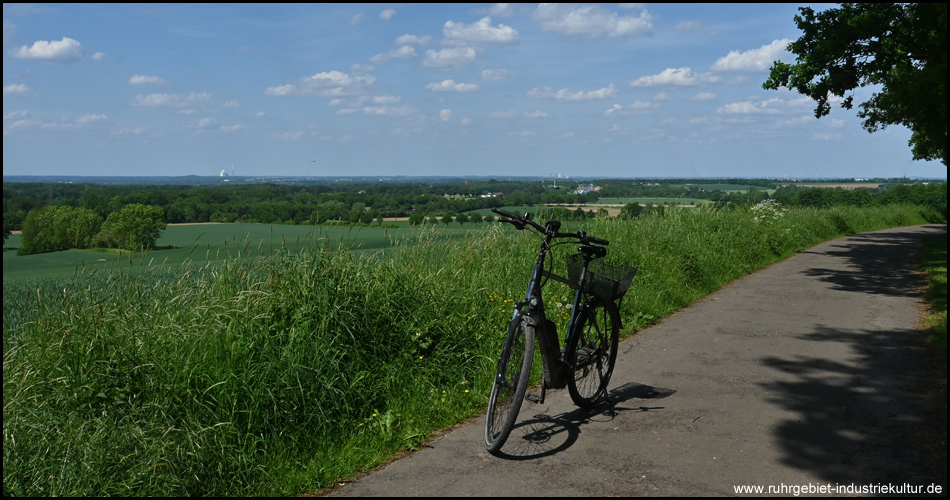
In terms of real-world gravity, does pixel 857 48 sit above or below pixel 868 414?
above

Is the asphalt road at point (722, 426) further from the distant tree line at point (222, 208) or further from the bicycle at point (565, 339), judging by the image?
the distant tree line at point (222, 208)

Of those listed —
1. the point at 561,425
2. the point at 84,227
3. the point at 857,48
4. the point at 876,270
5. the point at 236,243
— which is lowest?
the point at 561,425

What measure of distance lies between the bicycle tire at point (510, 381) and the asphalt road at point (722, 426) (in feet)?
0.58

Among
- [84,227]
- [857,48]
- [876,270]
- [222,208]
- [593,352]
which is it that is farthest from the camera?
[857,48]

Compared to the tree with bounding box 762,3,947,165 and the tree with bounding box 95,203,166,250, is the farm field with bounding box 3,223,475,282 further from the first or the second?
the tree with bounding box 762,3,947,165

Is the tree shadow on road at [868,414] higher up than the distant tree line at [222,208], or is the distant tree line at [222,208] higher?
the distant tree line at [222,208]

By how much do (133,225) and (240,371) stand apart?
7519 mm

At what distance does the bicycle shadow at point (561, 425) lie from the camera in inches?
184

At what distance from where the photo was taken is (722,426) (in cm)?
509

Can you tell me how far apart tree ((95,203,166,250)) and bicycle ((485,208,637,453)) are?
6.86 m

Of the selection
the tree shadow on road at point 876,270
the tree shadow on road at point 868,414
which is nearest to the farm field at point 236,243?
the tree shadow on road at point 868,414

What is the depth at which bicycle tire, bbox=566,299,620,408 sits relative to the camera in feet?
17.3

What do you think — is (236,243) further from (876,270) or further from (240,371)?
(876,270)

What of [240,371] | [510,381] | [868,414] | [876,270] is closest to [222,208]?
[240,371]
